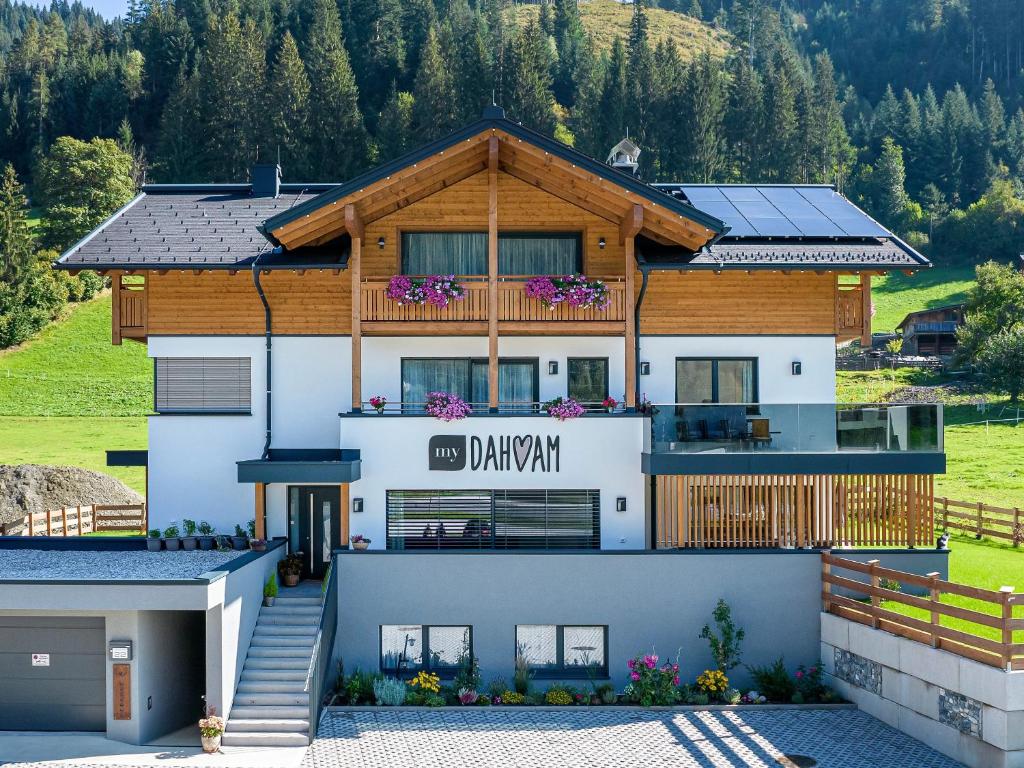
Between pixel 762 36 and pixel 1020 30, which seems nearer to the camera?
pixel 762 36

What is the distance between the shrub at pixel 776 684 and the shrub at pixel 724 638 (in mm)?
493

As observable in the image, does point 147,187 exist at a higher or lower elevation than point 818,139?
lower

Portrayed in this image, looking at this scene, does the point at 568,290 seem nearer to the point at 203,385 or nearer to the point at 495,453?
the point at 495,453

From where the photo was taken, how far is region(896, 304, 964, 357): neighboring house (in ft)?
246

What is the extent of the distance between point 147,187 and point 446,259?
765 centimetres

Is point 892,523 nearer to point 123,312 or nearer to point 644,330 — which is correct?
point 644,330

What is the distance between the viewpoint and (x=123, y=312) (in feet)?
70.2

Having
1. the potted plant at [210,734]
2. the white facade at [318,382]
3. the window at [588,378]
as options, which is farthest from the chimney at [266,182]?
the potted plant at [210,734]

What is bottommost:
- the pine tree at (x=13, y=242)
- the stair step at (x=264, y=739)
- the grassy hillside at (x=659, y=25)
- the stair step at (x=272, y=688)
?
the stair step at (x=264, y=739)

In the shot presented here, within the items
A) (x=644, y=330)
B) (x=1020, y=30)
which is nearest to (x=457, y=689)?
(x=644, y=330)

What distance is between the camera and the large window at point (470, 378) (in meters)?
21.3

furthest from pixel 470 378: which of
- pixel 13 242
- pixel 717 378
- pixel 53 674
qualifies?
pixel 13 242

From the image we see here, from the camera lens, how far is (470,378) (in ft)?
70.1

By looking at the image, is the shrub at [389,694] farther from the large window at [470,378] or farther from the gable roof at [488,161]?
the gable roof at [488,161]
